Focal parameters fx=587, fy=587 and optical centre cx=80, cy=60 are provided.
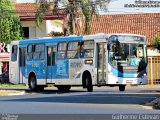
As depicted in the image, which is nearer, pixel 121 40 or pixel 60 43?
pixel 121 40

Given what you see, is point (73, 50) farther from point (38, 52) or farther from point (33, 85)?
point (33, 85)

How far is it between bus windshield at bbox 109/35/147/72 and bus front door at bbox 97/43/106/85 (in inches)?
18.2

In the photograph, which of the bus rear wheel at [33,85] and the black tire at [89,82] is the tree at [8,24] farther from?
the black tire at [89,82]

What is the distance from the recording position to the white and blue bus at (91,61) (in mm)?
32031

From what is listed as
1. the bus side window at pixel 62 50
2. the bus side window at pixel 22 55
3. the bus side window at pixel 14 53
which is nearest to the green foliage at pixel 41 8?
the bus side window at pixel 14 53

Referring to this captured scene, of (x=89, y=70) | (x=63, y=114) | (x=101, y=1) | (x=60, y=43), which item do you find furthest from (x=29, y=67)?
(x=63, y=114)

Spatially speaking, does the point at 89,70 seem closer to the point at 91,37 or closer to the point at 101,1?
the point at 91,37

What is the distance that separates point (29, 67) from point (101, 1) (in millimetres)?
14103

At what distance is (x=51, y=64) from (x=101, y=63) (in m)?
4.46

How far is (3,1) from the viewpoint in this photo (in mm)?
57844

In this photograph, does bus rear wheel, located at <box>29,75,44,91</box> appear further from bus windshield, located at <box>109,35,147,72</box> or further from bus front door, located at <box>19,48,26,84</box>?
bus windshield, located at <box>109,35,147,72</box>

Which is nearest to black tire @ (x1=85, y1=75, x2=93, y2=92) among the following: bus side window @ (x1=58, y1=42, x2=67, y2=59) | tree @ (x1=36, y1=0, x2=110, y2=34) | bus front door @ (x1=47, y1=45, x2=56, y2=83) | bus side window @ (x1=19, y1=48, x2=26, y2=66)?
bus side window @ (x1=58, y1=42, x2=67, y2=59)

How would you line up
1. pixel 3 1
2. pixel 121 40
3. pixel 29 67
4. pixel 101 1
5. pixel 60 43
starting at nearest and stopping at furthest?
1. pixel 121 40
2. pixel 60 43
3. pixel 29 67
4. pixel 101 1
5. pixel 3 1

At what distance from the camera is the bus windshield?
3198 cm
